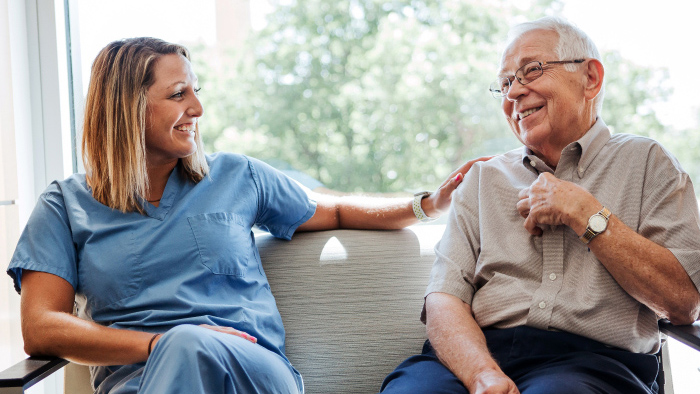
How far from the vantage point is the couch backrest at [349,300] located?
1.78 m

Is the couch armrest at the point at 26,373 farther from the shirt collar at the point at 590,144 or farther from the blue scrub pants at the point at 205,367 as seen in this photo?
the shirt collar at the point at 590,144

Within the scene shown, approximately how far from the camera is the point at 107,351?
1451mm

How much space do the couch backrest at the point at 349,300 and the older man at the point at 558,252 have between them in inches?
7.8

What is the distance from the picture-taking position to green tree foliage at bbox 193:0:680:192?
3.76 metres

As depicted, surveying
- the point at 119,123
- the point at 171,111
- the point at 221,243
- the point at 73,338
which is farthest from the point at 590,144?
the point at 73,338

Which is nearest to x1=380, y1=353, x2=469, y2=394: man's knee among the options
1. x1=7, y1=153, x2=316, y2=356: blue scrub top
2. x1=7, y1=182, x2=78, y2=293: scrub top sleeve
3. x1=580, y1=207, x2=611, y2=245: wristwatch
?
x1=7, y1=153, x2=316, y2=356: blue scrub top

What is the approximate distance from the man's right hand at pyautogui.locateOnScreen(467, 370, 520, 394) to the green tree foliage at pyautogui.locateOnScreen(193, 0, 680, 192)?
2.40 metres

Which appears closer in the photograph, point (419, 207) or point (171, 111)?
point (171, 111)

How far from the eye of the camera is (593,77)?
161 centimetres

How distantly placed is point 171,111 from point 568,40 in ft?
3.54

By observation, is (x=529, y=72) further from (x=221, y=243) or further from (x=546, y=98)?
(x=221, y=243)

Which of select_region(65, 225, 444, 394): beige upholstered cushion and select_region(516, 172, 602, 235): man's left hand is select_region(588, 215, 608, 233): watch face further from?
select_region(65, 225, 444, 394): beige upholstered cushion

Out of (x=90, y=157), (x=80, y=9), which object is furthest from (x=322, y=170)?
(x=90, y=157)

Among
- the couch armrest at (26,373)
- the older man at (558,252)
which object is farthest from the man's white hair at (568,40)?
the couch armrest at (26,373)
